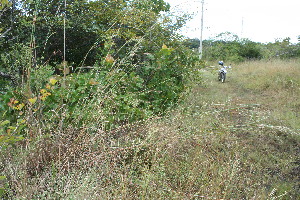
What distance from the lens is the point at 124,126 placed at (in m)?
1.84

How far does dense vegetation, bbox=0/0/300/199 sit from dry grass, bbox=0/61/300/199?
0.6 inches

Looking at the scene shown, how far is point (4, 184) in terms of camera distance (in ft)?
5.81

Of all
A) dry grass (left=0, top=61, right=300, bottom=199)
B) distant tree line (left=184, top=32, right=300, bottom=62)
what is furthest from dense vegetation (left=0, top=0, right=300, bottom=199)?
distant tree line (left=184, top=32, right=300, bottom=62)

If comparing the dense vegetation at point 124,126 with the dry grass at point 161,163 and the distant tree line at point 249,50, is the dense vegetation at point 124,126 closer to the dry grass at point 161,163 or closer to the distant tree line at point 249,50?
the dry grass at point 161,163

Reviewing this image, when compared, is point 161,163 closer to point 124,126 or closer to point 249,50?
point 124,126

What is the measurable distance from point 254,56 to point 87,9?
1331 centimetres

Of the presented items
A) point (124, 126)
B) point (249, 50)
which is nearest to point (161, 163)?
point (124, 126)

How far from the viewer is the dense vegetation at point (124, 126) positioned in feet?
5.83

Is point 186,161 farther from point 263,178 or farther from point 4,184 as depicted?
point 4,184

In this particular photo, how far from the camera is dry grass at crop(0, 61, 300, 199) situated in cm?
168

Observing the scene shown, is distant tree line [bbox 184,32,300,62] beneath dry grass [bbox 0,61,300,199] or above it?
above

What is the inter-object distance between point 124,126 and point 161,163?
0.46 metres

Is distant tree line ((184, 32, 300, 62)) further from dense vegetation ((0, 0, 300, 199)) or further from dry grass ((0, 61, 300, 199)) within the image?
dry grass ((0, 61, 300, 199))

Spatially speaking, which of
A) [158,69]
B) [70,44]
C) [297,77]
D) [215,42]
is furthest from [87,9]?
[215,42]
